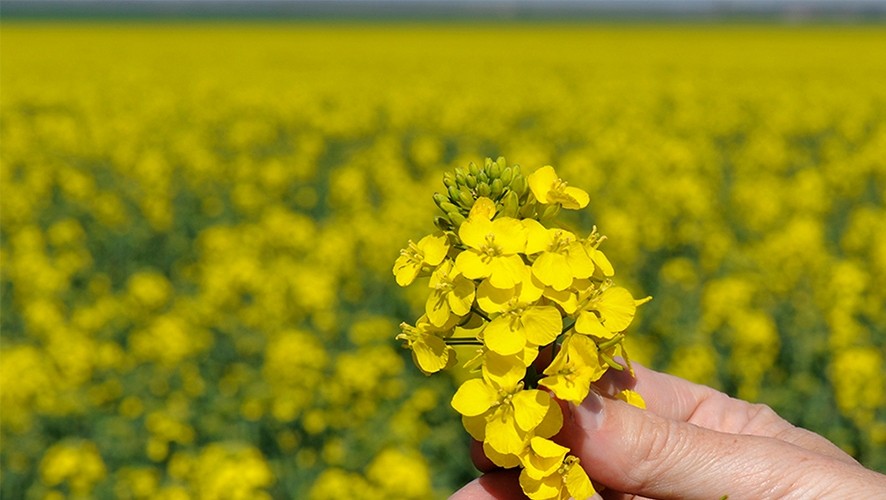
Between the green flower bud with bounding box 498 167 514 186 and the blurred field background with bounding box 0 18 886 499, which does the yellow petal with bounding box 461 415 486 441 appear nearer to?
the green flower bud with bounding box 498 167 514 186

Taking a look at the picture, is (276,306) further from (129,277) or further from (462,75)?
(462,75)

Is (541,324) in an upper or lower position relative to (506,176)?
lower

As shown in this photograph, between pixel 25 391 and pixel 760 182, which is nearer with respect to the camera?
pixel 25 391

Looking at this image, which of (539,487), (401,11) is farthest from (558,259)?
(401,11)

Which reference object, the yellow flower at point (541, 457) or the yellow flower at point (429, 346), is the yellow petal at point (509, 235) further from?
the yellow flower at point (541, 457)

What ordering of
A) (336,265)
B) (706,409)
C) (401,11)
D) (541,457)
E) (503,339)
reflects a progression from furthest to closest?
(401,11) → (336,265) → (706,409) → (541,457) → (503,339)

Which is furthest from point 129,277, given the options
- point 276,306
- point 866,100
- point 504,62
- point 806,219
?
point 504,62

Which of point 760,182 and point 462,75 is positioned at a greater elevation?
point 760,182

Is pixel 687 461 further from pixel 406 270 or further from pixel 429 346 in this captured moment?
pixel 406 270
